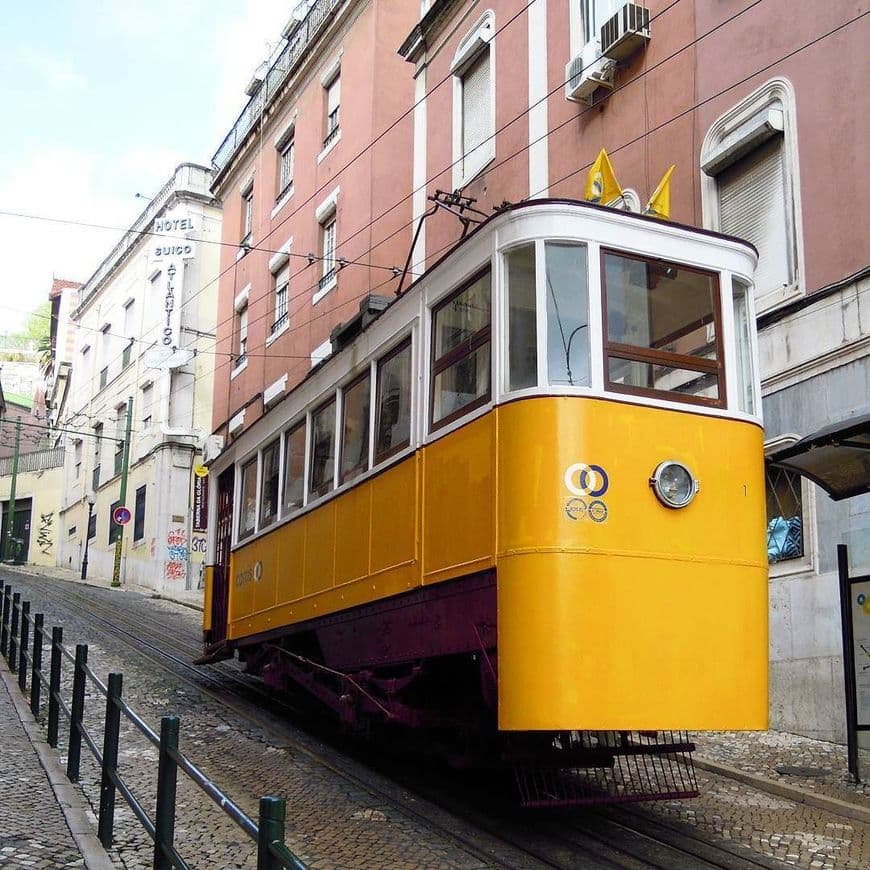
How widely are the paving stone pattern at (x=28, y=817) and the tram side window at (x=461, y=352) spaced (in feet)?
10.7

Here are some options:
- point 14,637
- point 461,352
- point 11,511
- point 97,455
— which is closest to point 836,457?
point 461,352

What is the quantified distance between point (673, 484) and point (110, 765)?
347 cm

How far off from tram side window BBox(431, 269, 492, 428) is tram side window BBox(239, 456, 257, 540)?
455cm

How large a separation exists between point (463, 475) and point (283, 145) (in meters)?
20.2

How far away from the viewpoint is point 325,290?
71.1 ft

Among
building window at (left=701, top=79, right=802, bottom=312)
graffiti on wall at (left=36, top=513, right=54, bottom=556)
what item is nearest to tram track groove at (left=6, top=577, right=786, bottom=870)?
building window at (left=701, top=79, right=802, bottom=312)

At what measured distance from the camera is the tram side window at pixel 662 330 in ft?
21.1

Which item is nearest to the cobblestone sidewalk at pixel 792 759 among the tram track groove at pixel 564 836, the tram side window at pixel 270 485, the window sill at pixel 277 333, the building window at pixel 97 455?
the tram track groove at pixel 564 836

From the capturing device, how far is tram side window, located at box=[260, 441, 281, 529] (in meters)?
10.5

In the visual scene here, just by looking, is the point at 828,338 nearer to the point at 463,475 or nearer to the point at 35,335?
the point at 463,475

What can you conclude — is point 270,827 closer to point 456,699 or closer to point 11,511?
point 456,699

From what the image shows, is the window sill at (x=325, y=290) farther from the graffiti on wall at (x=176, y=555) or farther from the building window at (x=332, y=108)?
the graffiti on wall at (x=176, y=555)

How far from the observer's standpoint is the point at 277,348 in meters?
23.8

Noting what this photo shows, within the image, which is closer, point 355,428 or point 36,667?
point 355,428
